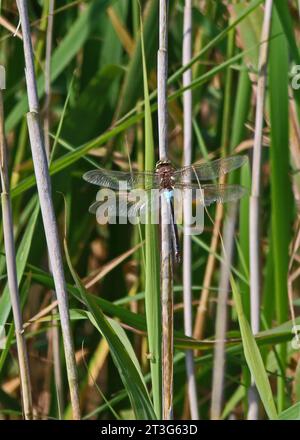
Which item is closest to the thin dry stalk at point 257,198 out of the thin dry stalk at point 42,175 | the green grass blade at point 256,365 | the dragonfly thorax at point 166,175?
the dragonfly thorax at point 166,175

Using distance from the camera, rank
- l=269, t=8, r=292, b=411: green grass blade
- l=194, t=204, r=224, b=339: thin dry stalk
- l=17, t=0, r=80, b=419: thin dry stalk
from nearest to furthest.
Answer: l=17, t=0, r=80, b=419: thin dry stalk < l=269, t=8, r=292, b=411: green grass blade < l=194, t=204, r=224, b=339: thin dry stalk

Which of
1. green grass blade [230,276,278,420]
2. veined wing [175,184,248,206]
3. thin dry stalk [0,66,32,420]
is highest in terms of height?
veined wing [175,184,248,206]

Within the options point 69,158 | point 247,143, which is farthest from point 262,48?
point 69,158

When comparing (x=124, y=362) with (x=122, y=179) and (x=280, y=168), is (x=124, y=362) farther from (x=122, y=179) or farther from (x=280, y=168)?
(x=280, y=168)

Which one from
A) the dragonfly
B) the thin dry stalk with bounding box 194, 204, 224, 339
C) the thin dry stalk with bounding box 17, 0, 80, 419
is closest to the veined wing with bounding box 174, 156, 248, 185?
the dragonfly

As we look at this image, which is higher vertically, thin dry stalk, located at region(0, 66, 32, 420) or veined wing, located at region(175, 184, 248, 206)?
veined wing, located at region(175, 184, 248, 206)

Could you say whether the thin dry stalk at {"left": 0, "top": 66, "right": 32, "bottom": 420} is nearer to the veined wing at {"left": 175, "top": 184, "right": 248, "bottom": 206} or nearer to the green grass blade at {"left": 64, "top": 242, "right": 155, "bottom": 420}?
the green grass blade at {"left": 64, "top": 242, "right": 155, "bottom": 420}

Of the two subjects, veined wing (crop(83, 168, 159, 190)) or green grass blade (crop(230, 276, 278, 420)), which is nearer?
green grass blade (crop(230, 276, 278, 420))
